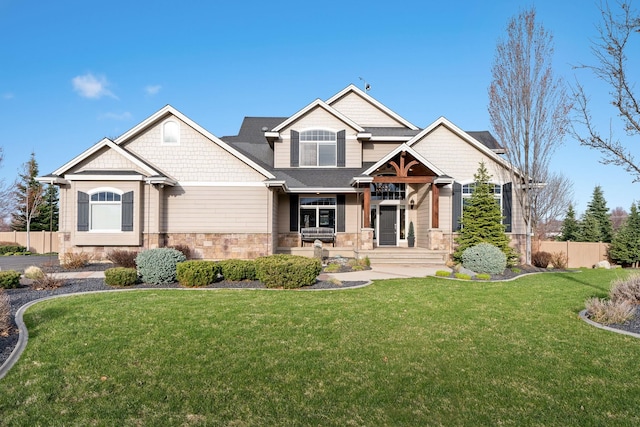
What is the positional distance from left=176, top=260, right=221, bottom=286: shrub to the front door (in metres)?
10.7

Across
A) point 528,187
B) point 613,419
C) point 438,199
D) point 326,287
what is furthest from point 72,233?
point 528,187

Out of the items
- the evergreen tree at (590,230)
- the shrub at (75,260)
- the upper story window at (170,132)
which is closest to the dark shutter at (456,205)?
the upper story window at (170,132)

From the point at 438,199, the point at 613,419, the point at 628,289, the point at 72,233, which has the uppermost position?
the point at 438,199

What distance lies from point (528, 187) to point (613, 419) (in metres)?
14.9

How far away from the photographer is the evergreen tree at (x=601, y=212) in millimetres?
28222

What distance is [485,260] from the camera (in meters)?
12.8

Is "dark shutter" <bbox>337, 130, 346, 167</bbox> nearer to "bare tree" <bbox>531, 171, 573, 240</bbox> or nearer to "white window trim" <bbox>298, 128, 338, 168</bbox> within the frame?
"white window trim" <bbox>298, 128, 338, 168</bbox>

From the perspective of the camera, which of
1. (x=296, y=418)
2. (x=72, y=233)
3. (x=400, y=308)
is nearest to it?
(x=296, y=418)

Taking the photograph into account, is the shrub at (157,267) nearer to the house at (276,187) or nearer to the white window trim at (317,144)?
the house at (276,187)

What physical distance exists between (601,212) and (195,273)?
1296 inches

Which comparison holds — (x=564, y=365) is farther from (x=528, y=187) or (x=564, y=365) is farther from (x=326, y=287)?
(x=528, y=187)

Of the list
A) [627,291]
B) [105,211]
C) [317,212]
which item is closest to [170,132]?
[105,211]

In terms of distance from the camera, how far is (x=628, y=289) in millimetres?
7594

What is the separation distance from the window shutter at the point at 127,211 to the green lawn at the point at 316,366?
7.41 meters
